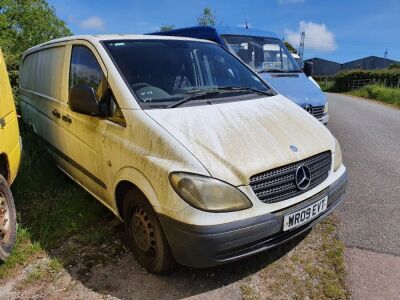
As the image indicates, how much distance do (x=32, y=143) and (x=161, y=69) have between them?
3.18 metres

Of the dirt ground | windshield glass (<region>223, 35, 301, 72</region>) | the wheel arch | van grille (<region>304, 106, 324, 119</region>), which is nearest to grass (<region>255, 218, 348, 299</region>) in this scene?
the dirt ground

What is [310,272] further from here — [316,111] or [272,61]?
[272,61]

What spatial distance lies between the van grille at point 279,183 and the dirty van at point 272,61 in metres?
3.64

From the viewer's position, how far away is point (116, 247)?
11.6ft

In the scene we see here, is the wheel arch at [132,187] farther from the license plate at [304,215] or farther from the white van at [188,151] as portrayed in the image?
the license plate at [304,215]

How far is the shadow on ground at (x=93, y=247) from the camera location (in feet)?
9.76

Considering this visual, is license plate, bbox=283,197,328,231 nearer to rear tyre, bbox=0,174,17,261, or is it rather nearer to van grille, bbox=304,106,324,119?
rear tyre, bbox=0,174,17,261

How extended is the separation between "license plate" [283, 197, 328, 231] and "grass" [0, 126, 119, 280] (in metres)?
1.83

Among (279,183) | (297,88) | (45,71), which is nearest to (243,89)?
(279,183)

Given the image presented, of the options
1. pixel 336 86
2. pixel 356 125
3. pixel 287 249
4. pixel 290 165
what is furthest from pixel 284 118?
pixel 336 86

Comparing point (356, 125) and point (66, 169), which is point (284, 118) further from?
point (356, 125)

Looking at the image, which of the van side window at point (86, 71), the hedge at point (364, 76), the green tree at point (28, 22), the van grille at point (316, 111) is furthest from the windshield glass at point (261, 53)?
the green tree at point (28, 22)

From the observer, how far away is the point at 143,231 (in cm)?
307

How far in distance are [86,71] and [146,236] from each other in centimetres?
177
